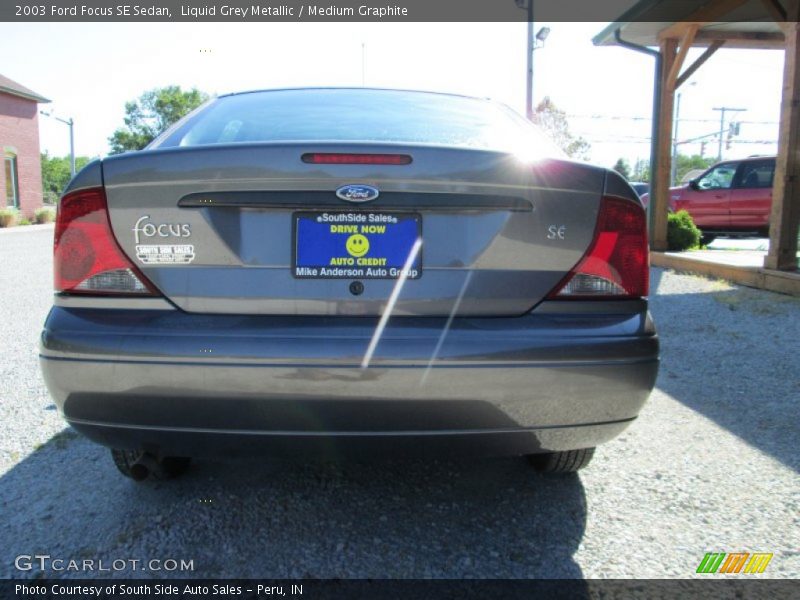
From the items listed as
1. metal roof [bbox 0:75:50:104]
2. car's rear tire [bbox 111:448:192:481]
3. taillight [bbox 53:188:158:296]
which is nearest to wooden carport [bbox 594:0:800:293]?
car's rear tire [bbox 111:448:192:481]

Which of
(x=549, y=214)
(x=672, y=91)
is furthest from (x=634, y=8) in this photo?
(x=549, y=214)

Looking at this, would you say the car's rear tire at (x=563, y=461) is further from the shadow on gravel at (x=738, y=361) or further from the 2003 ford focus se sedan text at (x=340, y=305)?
the shadow on gravel at (x=738, y=361)

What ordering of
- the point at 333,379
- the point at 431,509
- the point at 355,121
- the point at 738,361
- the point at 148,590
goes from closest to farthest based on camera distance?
the point at 333,379
the point at 148,590
the point at 431,509
the point at 355,121
the point at 738,361

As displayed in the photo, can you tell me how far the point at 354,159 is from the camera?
1.85m

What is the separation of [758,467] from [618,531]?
933 mm

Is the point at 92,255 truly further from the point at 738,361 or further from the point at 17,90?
the point at 17,90

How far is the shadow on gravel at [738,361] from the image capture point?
126 inches

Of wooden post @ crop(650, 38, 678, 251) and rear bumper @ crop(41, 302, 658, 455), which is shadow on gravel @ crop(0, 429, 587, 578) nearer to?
rear bumper @ crop(41, 302, 658, 455)

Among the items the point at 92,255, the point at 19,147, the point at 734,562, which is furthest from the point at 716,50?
the point at 19,147

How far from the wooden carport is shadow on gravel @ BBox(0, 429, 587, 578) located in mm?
5892

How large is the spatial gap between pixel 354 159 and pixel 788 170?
270 inches

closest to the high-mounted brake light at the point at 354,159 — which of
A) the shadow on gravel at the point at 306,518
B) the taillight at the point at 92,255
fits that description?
the taillight at the point at 92,255

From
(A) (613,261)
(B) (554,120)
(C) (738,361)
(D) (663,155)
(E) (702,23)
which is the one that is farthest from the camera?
(B) (554,120)

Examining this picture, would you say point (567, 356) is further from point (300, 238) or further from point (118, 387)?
point (118, 387)
